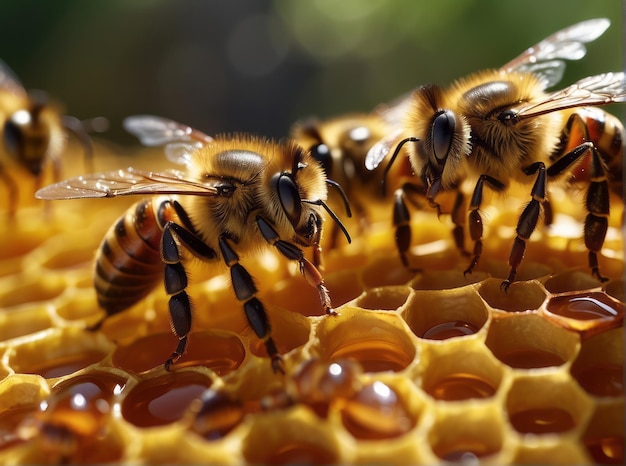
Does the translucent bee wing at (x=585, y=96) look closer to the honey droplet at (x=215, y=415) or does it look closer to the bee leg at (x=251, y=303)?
the bee leg at (x=251, y=303)

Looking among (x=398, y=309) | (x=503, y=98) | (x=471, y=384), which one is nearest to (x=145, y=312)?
(x=398, y=309)

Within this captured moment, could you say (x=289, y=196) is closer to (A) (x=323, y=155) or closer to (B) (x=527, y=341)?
(A) (x=323, y=155)

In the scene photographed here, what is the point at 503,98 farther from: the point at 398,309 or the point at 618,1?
the point at 618,1

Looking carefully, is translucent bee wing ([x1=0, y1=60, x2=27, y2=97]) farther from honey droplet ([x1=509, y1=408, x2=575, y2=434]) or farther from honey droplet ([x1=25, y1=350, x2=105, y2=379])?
honey droplet ([x1=509, y1=408, x2=575, y2=434])

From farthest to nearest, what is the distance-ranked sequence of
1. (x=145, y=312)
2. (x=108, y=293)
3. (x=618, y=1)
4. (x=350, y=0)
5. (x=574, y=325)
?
(x=350, y=0) < (x=618, y=1) < (x=145, y=312) < (x=108, y=293) < (x=574, y=325)

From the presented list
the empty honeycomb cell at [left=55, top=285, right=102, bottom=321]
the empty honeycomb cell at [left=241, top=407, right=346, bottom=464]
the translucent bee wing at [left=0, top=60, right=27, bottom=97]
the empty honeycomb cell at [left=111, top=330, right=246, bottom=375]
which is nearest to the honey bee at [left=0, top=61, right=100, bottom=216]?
the translucent bee wing at [left=0, top=60, right=27, bottom=97]
